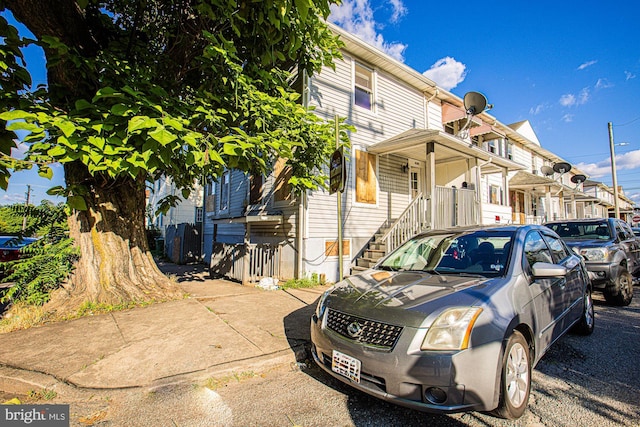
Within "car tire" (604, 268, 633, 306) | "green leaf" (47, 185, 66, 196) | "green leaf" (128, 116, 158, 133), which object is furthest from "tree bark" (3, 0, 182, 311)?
"car tire" (604, 268, 633, 306)

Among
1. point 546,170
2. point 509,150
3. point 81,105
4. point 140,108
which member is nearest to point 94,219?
point 81,105

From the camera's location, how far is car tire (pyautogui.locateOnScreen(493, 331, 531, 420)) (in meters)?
2.30

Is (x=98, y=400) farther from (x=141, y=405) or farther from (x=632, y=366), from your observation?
(x=632, y=366)

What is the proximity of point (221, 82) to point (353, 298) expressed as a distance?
13.7 ft

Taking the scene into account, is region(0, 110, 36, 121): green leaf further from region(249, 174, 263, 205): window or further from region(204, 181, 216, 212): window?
region(204, 181, 216, 212): window

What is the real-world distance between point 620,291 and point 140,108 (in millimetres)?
8735

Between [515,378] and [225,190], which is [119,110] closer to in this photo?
[515,378]

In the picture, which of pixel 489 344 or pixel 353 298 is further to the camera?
pixel 353 298

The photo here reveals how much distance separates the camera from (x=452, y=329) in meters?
2.29

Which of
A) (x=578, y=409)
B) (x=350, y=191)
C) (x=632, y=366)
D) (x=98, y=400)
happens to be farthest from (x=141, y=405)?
(x=350, y=191)

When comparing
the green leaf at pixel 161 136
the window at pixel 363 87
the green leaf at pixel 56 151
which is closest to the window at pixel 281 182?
the window at pixel 363 87

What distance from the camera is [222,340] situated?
4066mm

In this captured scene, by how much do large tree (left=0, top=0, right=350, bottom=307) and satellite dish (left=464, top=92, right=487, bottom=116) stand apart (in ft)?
21.2

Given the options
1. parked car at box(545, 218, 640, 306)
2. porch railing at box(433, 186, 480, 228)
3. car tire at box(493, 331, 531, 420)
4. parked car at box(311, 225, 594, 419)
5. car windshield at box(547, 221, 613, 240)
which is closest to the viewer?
parked car at box(311, 225, 594, 419)
